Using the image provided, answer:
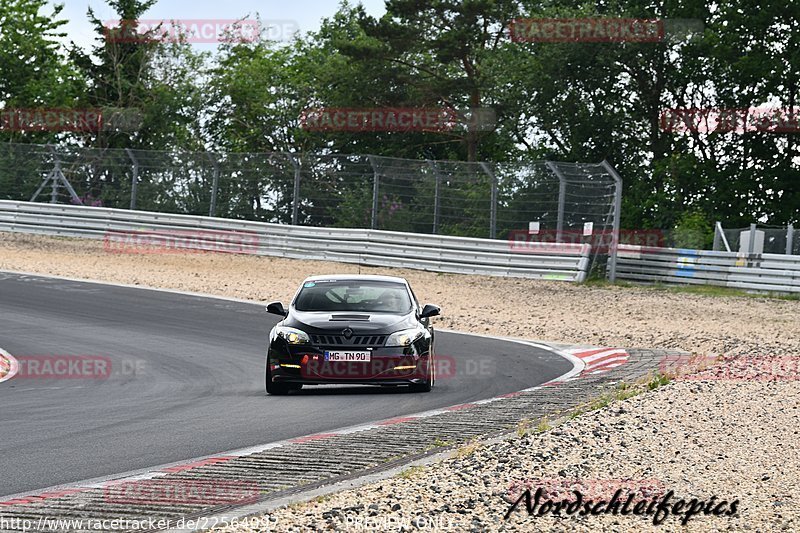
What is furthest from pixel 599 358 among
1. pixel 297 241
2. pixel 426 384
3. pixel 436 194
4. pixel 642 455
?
pixel 297 241

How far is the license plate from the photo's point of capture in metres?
13.3

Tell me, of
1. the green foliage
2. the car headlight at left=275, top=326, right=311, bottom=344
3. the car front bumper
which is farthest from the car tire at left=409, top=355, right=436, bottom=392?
the green foliage

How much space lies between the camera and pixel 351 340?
43.8ft

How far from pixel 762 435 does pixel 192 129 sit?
176ft

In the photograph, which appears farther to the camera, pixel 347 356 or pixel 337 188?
pixel 337 188

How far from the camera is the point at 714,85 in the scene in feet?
141

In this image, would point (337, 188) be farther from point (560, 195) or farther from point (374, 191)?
point (560, 195)

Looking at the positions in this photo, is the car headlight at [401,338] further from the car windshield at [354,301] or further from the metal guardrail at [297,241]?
the metal guardrail at [297,241]

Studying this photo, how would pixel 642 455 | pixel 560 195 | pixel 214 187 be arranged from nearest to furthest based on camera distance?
1. pixel 642 455
2. pixel 560 195
3. pixel 214 187

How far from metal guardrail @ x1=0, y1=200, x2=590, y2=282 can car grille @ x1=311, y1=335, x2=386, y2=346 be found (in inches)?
664

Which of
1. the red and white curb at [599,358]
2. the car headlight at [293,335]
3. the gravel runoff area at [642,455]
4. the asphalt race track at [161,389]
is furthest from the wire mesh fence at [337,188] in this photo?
the car headlight at [293,335]

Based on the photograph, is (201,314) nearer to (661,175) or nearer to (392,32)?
(661,175)

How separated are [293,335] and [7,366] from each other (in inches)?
167

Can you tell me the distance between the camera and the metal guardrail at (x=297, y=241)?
30109 millimetres
